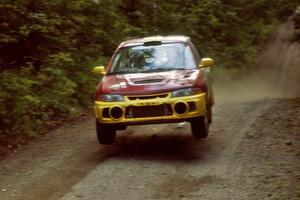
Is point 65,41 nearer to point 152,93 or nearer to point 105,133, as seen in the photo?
point 105,133

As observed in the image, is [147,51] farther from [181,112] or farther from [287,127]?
[287,127]

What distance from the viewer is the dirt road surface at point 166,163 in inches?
286

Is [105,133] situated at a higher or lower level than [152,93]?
lower

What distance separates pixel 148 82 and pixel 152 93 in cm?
35

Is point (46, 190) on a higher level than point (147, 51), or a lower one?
lower

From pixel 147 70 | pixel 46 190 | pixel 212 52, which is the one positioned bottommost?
pixel 212 52

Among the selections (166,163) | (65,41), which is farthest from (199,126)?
(65,41)

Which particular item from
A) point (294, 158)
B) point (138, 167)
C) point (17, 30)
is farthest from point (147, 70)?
point (17, 30)

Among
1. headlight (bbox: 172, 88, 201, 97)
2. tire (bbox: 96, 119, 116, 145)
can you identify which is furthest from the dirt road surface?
headlight (bbox: 172, 88, 201, 97)

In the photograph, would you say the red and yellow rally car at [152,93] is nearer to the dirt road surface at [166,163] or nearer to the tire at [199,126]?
the tire at [199,126]

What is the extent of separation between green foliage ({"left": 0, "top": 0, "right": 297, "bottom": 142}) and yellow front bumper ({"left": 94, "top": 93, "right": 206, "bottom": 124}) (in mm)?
2988

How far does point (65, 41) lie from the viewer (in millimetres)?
15688

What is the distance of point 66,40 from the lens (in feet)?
51.9

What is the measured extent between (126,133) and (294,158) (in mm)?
3683
